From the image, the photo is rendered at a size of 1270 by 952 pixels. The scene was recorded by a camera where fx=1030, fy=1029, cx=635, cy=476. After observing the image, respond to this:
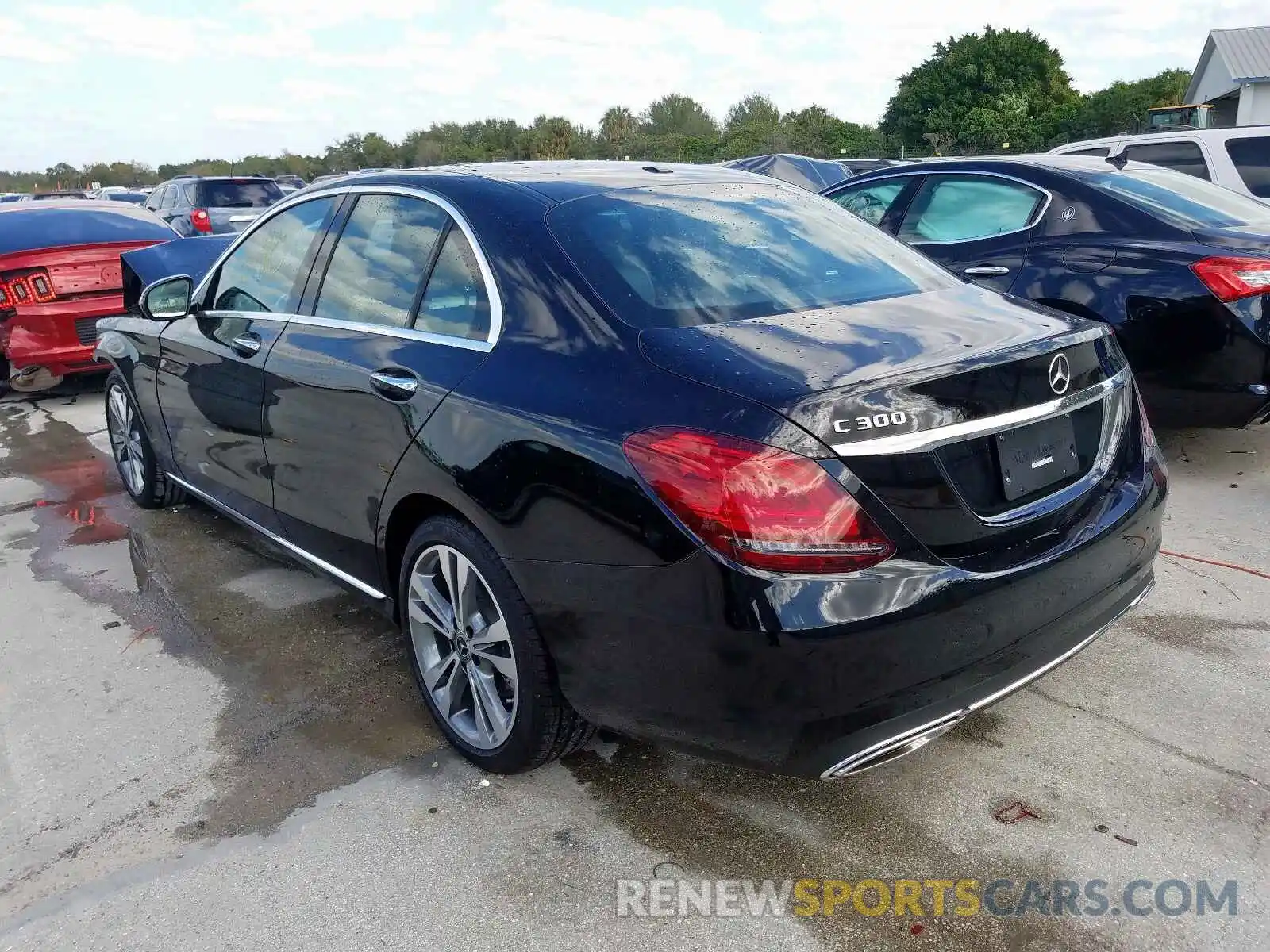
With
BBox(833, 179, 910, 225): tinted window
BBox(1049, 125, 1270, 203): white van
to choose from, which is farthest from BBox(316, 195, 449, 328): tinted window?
BBox(1049, 125, 1270, 203): white van

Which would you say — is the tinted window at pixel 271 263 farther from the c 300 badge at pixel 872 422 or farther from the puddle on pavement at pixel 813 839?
the c 300 badge at pixel 872 422

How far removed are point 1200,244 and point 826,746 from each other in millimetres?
3793

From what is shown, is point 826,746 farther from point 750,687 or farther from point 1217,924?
point 1217,924

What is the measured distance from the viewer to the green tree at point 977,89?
4709 cm

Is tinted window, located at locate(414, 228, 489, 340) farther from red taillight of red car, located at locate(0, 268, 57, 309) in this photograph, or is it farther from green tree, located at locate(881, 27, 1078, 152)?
green tree, located at locate(881, 27, 1078, 152)

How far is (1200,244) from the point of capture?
477 cm

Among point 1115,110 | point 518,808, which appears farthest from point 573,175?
point 1115,110

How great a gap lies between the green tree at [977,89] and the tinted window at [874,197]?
41.4 meters

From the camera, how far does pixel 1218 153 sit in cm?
887

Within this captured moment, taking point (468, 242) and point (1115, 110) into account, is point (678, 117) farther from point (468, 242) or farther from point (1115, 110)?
point (468, 242)

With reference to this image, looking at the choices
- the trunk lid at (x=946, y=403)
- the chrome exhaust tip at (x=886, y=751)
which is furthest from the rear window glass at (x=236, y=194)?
the chrome exhaust tip at (x=886, y=751)

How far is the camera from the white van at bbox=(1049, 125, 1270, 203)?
877 centimetres

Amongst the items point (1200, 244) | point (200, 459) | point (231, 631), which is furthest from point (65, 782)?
point (1200, 244)

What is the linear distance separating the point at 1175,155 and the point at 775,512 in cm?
879
